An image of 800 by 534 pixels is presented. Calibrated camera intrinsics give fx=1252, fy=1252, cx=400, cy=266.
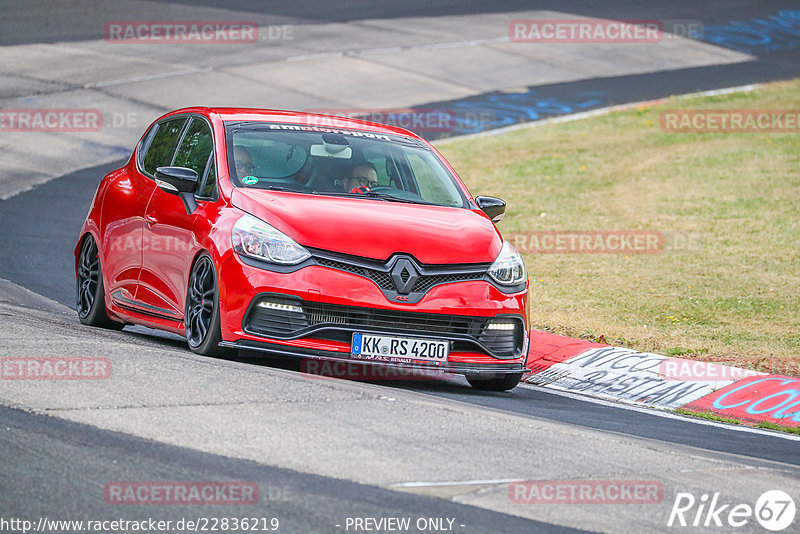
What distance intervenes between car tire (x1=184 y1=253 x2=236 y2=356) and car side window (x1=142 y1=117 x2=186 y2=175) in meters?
1.64

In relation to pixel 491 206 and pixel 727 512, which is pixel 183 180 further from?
pixel 727 512

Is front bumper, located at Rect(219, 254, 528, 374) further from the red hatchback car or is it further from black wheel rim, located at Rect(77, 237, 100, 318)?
black wheel rim, located at Rect(77, 237, 100, 318)

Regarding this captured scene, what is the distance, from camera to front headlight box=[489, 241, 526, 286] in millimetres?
8414

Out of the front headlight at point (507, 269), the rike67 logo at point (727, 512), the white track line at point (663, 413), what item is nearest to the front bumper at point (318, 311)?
the front headlight at point (507, 269)

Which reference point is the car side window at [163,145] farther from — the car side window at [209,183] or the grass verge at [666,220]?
the grass verge at [666,220]

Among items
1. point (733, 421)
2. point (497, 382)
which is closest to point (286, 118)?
point (497, 382)

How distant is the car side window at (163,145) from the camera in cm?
980

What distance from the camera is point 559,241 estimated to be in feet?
53.3

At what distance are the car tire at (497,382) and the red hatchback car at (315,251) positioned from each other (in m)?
0.01

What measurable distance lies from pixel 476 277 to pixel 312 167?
1526mm

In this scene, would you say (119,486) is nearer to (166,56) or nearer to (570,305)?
(570,305)

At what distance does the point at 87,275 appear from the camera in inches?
410

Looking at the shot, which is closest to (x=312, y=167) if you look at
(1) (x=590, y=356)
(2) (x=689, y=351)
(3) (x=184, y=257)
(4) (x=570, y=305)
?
(3) (x=184, y=257)

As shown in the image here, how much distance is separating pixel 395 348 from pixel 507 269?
1048 millimetres
